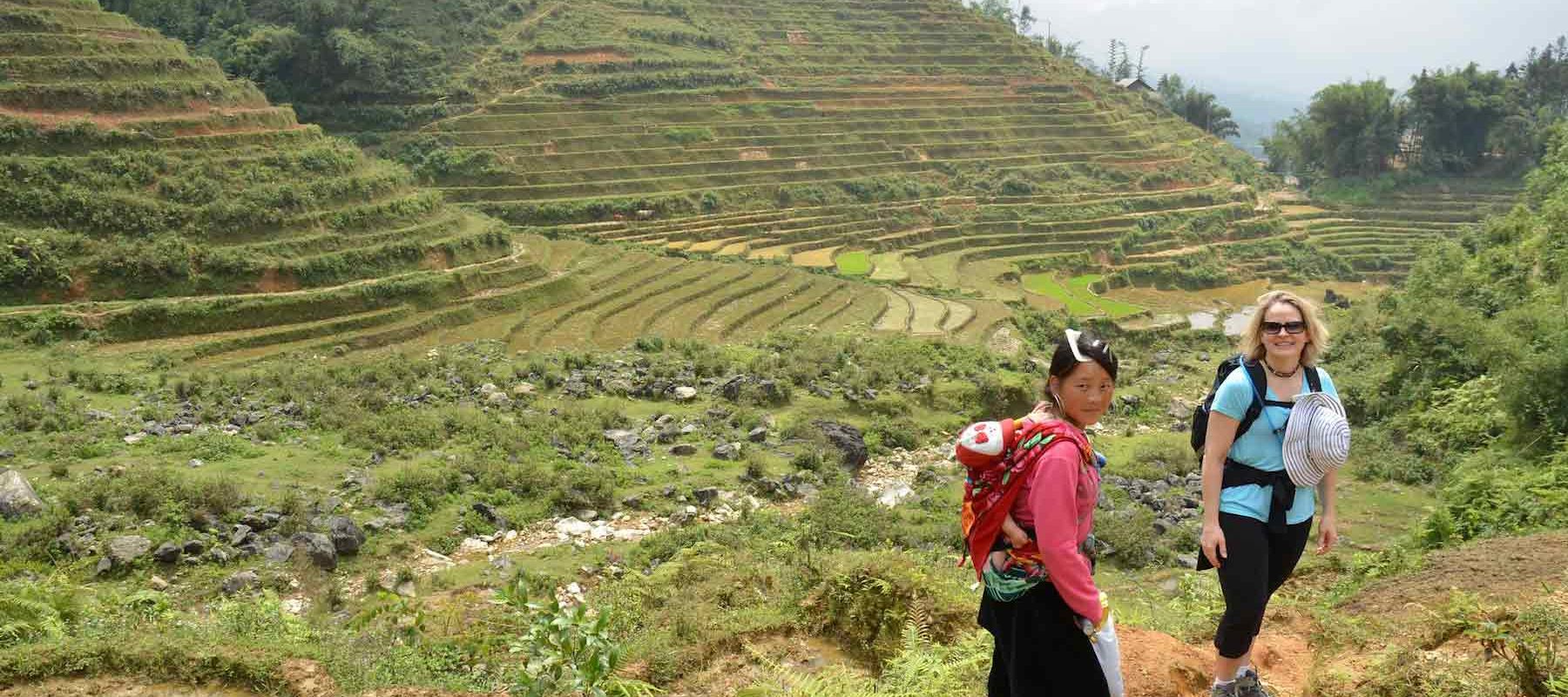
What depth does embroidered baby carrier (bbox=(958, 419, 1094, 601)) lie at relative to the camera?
3396 mm

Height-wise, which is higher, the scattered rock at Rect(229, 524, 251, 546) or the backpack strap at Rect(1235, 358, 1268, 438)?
the backpack strap at Rect(1235, 358, 1268, 438)

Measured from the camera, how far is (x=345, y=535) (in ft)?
35.0

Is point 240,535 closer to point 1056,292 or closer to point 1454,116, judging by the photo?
point 1056,292

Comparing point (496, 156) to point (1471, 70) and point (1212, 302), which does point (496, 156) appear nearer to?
point (1212, 302)

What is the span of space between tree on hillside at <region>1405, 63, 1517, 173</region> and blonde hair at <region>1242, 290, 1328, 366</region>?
60.6m

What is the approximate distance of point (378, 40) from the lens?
4375 centimetres

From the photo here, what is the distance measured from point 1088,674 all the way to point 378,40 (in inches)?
1821

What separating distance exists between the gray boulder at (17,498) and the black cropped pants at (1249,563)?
11009 mm

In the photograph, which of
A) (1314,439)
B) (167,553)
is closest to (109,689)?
(1314,439)

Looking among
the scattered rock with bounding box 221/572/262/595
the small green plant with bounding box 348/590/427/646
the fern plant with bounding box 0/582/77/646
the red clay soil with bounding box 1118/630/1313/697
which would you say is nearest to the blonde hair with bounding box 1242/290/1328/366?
the red clay soil with bounding box 1118/630/1313/697

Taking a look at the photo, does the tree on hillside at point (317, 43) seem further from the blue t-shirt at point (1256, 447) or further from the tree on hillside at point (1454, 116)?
the tree on hillside at point (1454, 116)

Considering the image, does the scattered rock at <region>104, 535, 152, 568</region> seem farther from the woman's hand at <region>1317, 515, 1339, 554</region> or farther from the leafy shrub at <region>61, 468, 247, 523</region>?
the woman's hand at <region>1317, 515, 1339, 554</region>

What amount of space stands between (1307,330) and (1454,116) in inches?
2407

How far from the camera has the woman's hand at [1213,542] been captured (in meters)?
4.05
